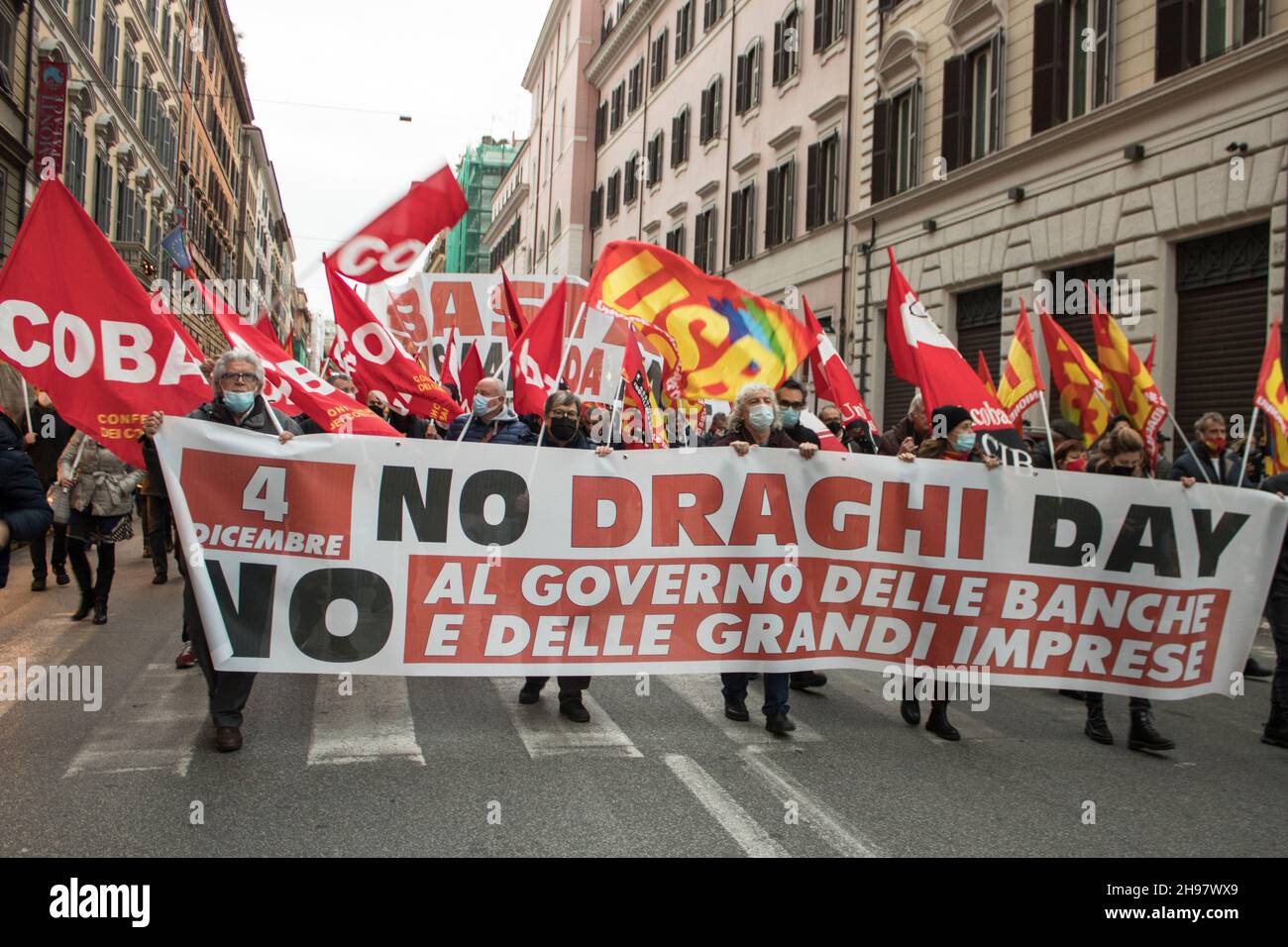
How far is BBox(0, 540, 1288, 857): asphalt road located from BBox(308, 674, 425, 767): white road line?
2cm

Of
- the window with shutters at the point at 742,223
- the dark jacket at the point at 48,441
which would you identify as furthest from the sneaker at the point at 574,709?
the window with shutters at the point at 742,223

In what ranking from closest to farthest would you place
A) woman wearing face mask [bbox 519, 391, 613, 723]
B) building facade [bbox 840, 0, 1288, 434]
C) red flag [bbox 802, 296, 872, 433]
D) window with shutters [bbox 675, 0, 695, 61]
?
woman wearing face mask [bbox 519, 391, 613, 723], red flag [bbox 802, 296, 872, 433], building facade [bbox 840, 0, 1288, 434], window with shutters [bbox 675, 0, 695, 61]

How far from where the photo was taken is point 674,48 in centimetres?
3641

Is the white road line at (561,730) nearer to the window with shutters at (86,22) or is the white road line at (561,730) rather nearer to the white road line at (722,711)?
the white road line at (722,711)

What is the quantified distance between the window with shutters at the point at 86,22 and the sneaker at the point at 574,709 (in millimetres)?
26346

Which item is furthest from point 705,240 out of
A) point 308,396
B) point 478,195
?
point 478,195

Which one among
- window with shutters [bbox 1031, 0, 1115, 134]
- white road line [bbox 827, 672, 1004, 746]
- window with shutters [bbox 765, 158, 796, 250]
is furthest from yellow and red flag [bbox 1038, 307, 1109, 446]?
window with shutters [bbox 765, 158, 796, 250]

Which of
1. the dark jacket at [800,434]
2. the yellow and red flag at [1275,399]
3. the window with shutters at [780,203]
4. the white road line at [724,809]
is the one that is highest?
the window with shutters at [780,203]

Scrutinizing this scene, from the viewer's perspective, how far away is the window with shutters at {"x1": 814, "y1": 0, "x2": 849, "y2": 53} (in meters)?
23.7

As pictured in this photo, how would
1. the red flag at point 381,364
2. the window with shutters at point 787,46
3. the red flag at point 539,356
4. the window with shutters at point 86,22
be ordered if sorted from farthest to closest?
the window with shutters at point 787,46, the window with shutters at point 86,22, the red flag at point 381,364, the red flag at point 539,356

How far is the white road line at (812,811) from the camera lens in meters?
4.05

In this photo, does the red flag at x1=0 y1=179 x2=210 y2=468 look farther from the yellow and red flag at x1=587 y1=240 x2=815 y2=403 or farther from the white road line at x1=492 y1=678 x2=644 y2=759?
the yellow and red flag at x1=587 y1=240 x2=815 y2=403

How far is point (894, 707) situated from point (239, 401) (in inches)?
163
